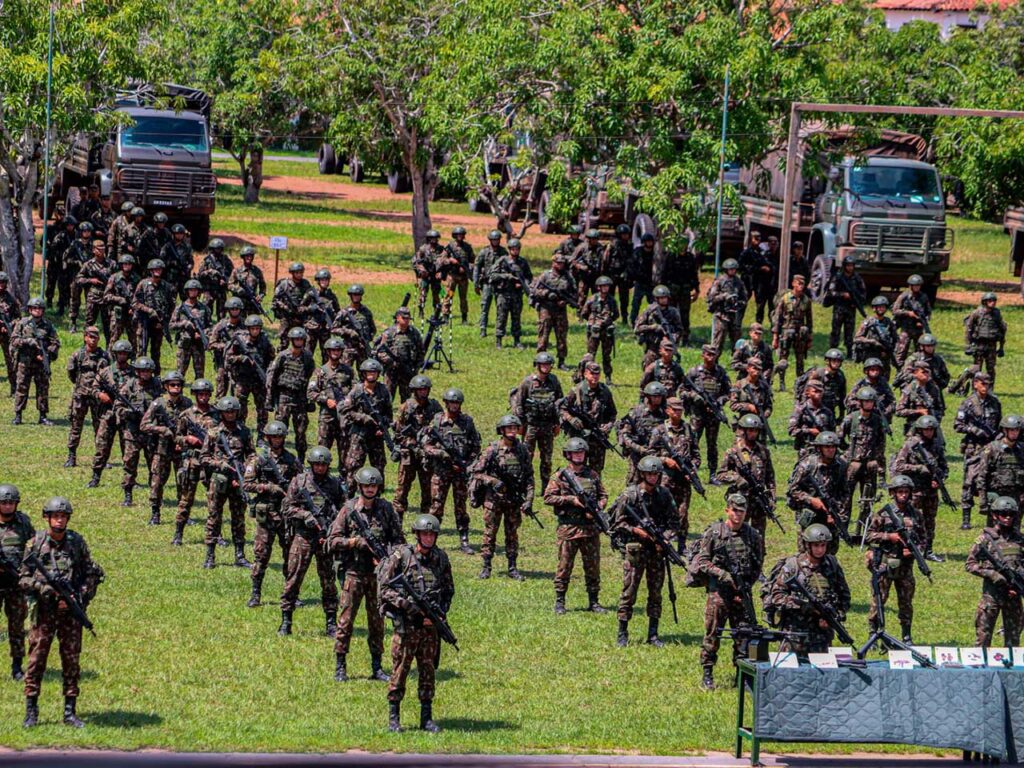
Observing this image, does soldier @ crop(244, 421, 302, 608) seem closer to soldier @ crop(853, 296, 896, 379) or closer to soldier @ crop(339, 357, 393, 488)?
soldier @ crop(339, 357, 393, 488)

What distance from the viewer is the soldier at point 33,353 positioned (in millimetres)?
25156

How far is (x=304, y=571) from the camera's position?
1752 centimetres

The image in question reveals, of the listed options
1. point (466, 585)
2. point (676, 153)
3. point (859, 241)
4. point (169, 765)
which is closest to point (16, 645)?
point (169, 765)

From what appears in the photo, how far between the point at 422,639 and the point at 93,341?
31.9 ft

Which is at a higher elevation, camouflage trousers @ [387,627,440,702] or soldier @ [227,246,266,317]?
soldier @ [227,246,266,317]

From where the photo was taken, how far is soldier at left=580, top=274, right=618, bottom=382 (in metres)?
28.7

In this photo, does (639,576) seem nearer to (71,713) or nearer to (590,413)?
(590,413)

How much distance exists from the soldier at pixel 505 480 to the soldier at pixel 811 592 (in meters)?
4.11

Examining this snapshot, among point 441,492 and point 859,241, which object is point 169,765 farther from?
point 859,241

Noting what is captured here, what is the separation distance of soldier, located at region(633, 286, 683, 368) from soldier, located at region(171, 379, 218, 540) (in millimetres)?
8676

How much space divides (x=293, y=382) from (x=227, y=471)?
420cm

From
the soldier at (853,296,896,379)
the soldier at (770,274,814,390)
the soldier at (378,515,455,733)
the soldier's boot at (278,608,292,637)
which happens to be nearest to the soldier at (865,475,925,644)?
the soldier at (378,515,455,733)

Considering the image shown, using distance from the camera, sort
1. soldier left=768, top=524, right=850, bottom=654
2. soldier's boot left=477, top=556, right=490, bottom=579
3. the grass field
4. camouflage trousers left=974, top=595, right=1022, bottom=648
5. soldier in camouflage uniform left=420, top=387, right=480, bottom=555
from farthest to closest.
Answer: soldier in camouflage uniform left=420, top=387, right=480, bottom=555, soldier's boot left=477, top=556, right=490, bottom=579, camouflage trousers left=974, top=595, right=1022, bottom=648, soldier left=768, top=524, right=850, bottom=654, the grass field

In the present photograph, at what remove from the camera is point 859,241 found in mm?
35094
